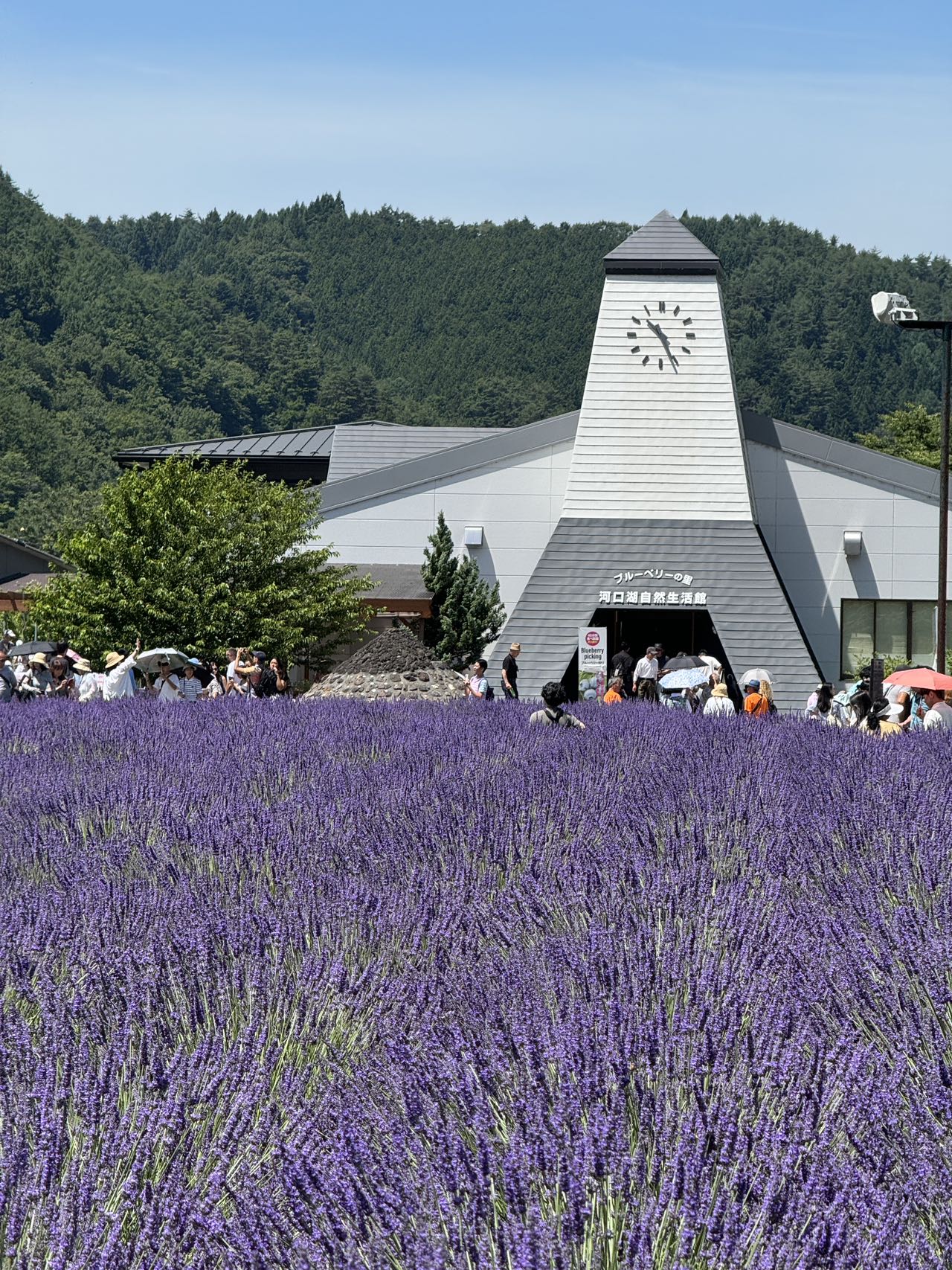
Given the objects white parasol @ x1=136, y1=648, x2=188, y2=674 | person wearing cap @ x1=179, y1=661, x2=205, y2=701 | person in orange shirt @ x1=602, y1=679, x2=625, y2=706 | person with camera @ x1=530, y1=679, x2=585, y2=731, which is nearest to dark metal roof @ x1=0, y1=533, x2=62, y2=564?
white parasol @ x1=136, y1=648, x2=188, y2=674

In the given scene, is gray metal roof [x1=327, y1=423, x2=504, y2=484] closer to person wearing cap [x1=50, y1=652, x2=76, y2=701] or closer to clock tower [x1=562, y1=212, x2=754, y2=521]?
clock tower [x1=562, y1=212, x2=754, y2=521]

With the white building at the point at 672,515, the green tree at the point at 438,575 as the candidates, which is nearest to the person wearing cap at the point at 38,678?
the white building at the point at 672,515

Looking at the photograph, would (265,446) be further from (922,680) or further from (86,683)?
(922,680)

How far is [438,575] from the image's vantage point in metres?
34.4

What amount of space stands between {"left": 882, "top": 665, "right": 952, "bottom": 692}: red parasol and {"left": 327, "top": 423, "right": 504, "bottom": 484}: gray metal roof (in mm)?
31249

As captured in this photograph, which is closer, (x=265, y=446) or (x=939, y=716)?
(x=939, y=716)

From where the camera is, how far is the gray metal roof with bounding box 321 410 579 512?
36906mm

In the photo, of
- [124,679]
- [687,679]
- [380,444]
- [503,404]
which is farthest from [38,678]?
[503,404]

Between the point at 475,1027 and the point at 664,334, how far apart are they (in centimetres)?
3092

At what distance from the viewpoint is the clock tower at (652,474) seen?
32750 millimetres

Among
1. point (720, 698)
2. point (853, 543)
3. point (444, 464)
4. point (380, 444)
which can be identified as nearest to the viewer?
point (720, 698)

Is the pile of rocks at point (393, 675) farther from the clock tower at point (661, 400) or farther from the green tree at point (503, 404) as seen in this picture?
the green tree at point (503, 404)

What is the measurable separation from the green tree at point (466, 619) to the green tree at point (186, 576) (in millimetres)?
4579

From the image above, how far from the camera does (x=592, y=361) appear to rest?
1363 inches
